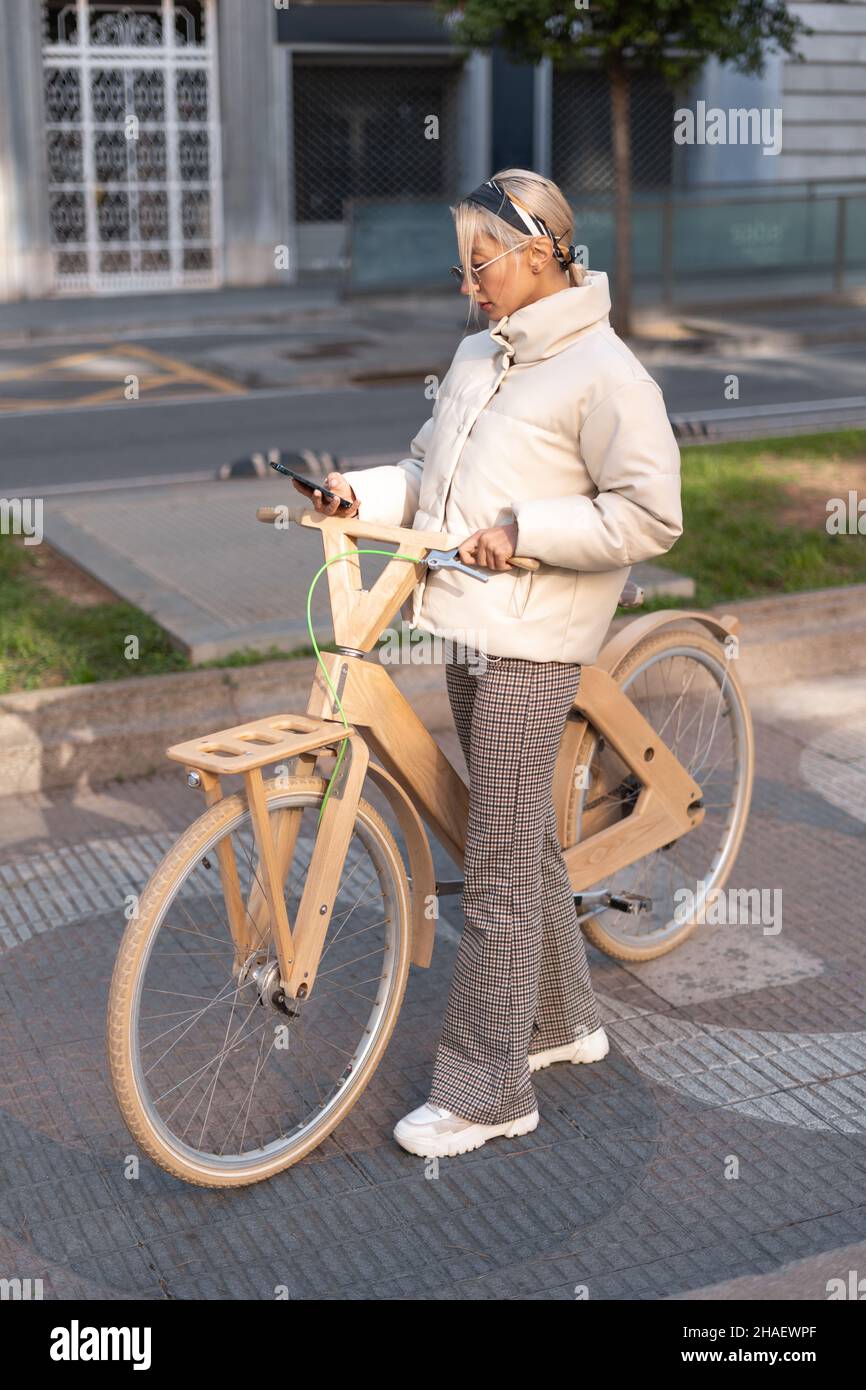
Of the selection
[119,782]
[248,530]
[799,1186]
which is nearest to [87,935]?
[119,782]

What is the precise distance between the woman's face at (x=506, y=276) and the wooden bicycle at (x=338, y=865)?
0.49 meters

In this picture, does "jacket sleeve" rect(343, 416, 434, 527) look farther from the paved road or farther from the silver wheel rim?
the paved road

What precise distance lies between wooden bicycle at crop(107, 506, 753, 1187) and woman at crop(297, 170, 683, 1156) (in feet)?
0.38

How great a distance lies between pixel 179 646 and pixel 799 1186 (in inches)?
140

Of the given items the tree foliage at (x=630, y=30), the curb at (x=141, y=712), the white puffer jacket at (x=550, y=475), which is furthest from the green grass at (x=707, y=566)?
the tree foliage at (x=630, y=30)

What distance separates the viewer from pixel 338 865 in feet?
11.7

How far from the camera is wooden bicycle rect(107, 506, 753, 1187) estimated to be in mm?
3422

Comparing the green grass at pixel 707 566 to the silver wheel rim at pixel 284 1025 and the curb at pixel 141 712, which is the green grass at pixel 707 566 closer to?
the curb at pixel 141 712

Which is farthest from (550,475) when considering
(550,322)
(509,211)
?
(509,211)

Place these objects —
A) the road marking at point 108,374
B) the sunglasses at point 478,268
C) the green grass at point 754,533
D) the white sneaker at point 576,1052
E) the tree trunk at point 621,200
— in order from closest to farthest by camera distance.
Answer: the sunglasses at point 478,268 < the white sneaker at point 576,1052 < the green grass at point 754,533 < the road marking at point 108,374 < the tree trunk at point 621,200

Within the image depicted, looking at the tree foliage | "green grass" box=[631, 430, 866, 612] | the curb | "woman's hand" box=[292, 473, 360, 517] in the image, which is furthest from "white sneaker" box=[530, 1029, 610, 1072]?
the tree foliage

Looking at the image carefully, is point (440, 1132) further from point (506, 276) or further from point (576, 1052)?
point (506, 276)

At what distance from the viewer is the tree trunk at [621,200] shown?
A: 17859 mm

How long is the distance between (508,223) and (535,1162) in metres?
1.93
